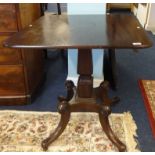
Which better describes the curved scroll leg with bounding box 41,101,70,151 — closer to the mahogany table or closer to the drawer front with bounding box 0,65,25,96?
the mahogany table

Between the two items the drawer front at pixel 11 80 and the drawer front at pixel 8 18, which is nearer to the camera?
the drawer front at pixel 8 18

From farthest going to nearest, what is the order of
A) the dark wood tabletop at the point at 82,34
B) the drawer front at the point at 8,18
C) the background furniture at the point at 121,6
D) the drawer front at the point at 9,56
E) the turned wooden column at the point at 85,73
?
the background furniture at the point at 121,6
the drawer front at the point at 9,56
the drawer front at the point at 8,18
the turned wooden column at the point at 85,73
the dark wood tabletop at the point at 82,34

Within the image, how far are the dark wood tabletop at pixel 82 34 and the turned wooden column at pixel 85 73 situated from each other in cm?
14

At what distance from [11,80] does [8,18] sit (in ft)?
1.56

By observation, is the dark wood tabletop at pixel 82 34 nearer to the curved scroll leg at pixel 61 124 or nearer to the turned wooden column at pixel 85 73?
the turned wooden column at pixel 85 73

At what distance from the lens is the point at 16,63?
5.51ft

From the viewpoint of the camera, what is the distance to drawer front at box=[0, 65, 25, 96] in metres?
1.70

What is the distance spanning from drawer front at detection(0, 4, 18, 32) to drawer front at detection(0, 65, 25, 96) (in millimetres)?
288

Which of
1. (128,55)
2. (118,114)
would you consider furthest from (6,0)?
(128,55)

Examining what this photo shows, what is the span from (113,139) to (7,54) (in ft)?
3.15

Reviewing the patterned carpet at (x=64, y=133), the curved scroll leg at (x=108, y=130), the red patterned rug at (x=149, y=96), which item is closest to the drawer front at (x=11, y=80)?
the patterned carpet at (x=64, y=133)

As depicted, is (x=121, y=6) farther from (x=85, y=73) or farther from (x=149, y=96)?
(x=85, y=73)

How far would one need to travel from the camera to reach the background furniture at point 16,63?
1541mm

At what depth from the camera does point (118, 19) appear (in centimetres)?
151
